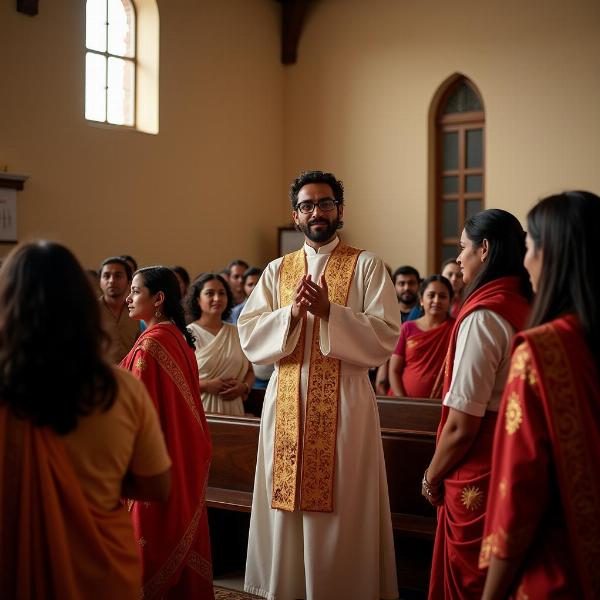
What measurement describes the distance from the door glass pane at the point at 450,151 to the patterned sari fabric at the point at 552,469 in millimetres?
9825

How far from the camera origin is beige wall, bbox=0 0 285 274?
9.02 m

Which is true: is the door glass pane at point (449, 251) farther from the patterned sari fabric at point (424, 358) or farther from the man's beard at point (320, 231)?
the man's beard at point (320, 231)

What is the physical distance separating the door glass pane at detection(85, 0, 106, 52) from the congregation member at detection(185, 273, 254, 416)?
5.42 metres

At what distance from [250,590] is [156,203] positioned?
283 inches

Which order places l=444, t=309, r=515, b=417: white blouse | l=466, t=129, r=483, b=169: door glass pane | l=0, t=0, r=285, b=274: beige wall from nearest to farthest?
l=444, t=309, r=515, b=417: white blouse → l=0, t=0, r=285, b=274: beige wall → l=466, t=129, r=483, b=169: door glass pane

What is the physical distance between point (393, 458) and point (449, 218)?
753 cm

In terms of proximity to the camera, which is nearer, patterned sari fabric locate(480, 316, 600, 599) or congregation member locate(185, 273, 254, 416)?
patterned sari fabric locate(480, 316, 600, 599)

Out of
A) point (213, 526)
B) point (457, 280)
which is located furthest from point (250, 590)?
point (457, 280)

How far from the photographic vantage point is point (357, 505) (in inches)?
145

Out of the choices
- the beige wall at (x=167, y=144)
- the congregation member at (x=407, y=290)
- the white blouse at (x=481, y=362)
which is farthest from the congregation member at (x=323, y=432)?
the beige wall at (x=167, y=144)

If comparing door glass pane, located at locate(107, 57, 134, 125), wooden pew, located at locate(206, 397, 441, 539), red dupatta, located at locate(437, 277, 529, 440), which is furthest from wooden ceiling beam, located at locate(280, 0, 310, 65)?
red dupatta, located at locate(437, 277, 529, 440)

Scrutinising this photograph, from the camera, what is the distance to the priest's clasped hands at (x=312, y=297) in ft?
11.8

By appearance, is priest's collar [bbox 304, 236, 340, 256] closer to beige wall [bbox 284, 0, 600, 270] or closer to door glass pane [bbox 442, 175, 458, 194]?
beige wall [bbox 284, 0, 600, 270]

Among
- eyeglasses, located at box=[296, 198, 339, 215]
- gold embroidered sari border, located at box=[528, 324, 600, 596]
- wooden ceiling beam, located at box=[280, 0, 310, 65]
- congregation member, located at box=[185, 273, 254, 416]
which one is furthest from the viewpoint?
wooden ceiling beam, located at box=[280, 0, 310, 65]
